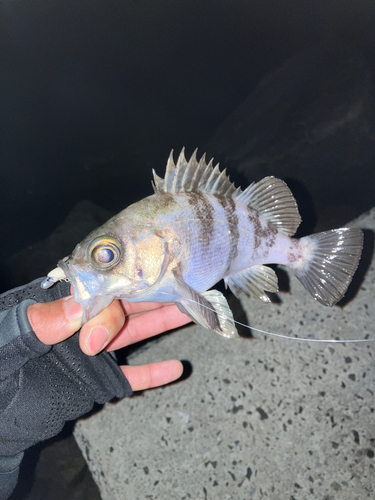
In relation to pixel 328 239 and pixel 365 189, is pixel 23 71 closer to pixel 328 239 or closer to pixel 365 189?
pixel 328 239

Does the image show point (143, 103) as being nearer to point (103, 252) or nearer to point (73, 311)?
Answer: point (103, 252)

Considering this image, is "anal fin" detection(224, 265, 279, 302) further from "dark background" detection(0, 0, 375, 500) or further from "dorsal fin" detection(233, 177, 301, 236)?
"dark background" detection(0, 0, 375, 500)

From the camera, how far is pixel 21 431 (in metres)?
1.22

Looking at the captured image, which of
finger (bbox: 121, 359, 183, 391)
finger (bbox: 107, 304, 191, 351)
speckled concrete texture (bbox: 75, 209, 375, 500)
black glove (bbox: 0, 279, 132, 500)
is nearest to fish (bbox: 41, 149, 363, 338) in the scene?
black glove (bbox: 0, 279, 132, 500)

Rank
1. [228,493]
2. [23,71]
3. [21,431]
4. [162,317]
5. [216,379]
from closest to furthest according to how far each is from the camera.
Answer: [21,431] < [23,71] < [162,317] < [228,493] < [216,379]

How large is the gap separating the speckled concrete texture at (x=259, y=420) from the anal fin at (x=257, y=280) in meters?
0.88

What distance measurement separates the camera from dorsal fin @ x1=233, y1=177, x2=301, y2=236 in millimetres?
1250

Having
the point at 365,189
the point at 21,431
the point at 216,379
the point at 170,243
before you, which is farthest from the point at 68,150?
the point at 365,189

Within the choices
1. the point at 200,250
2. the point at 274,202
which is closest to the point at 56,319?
the point at 200,250

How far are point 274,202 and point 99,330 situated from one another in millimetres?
764

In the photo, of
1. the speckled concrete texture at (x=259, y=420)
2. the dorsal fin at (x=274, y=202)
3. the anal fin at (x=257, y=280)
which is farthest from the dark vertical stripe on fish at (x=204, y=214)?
the speckled concrete texture at (x=259, y=420)

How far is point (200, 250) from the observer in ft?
3.69

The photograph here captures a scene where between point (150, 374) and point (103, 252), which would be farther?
point (150, 374)

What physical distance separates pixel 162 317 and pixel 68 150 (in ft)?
3.03
